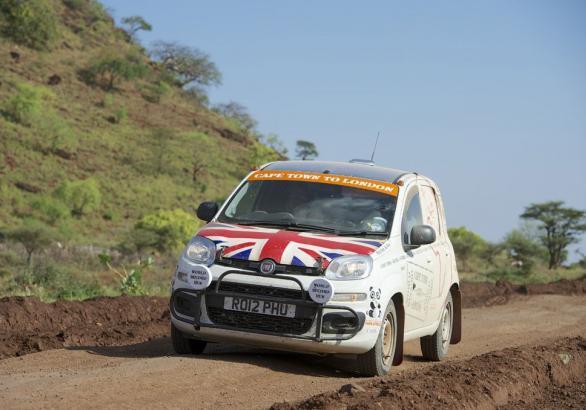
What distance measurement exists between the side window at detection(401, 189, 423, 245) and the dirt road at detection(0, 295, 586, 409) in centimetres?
139

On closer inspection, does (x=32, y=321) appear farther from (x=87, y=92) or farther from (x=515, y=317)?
(x=87, y=92)

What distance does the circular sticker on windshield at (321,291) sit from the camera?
25.6 feet

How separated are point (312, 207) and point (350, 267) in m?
1.27

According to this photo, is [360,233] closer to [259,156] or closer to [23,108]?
[23,108]

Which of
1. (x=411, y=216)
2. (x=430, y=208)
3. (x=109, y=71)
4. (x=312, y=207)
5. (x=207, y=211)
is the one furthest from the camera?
(x=109, y=71)

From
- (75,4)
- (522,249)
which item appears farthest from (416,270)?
(75,4)

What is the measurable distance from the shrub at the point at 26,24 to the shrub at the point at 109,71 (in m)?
5.77

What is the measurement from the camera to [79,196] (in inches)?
2699

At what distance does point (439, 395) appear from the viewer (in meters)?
6.89

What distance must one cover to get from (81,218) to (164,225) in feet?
34.9

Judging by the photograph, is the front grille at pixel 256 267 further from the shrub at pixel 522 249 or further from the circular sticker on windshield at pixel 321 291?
the shrub at pixel 522 249

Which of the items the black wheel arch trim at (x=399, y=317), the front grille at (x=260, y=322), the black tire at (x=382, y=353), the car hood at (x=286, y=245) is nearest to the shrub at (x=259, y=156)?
the black wheel arch trim at (x=399, y=317)

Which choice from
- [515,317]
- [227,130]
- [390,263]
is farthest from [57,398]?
[227,130]

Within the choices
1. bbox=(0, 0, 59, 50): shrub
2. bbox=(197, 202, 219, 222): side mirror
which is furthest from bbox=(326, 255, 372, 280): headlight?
bbox=(0, 0, 59, 50): shrub
